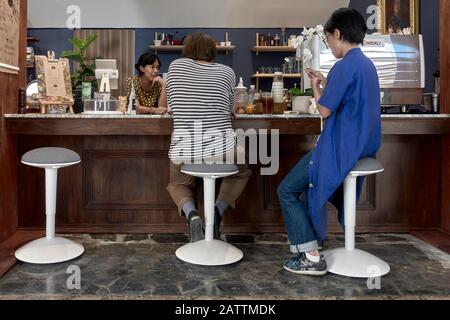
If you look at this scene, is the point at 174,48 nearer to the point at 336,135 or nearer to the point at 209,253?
the point at 209,253

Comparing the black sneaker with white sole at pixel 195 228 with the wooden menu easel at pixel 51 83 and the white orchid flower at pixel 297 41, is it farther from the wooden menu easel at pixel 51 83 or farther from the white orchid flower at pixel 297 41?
the white orchid flower at pixel 297 41

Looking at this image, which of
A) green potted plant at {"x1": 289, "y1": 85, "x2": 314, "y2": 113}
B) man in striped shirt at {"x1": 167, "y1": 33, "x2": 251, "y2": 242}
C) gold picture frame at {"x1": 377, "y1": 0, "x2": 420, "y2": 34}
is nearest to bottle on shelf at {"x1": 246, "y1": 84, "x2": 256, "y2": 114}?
green potted plant at {"x1": 289, "y1": 85, "x2": 314, "y2": 113}

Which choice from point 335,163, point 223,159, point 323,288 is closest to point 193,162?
point 223,159

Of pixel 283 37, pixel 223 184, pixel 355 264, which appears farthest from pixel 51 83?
pixel 283 37

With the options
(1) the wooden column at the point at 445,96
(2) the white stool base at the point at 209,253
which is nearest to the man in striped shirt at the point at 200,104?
(2) the white stool base at the point at 209,253

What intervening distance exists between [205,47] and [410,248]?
6.36 ft

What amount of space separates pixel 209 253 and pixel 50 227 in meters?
1.04

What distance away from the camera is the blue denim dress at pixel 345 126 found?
7.71 ft

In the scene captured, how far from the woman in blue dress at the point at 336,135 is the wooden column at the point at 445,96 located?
129 cm

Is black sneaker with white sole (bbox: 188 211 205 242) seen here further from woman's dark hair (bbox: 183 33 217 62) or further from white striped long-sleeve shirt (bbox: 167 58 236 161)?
woman's dark hair (bbox: 183 33 217 62)

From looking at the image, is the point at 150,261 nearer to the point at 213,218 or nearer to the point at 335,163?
the point at 213,218

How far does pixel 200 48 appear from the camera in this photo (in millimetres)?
2797

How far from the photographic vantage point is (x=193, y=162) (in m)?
2.83

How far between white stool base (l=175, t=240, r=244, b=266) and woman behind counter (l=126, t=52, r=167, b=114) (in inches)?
70.5
